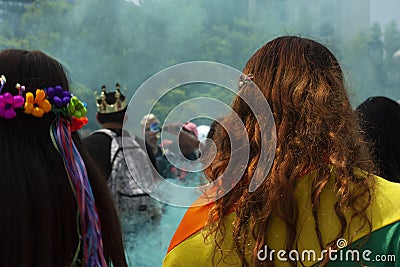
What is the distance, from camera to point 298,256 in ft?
3.05

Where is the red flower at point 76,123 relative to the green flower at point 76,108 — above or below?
below

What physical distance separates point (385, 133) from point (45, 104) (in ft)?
3.83

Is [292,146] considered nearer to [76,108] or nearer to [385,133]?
[76,108]

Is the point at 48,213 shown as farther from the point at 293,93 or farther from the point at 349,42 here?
the point at 349,42

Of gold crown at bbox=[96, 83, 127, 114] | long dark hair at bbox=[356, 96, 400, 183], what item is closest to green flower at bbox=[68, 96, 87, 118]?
long dark hair at bbox=[356, 96, 400, 183]

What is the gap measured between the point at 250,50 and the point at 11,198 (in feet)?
9.56

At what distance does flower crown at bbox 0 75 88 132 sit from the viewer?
875 mm

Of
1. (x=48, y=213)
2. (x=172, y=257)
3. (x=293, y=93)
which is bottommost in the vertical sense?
(x=172, y=257)

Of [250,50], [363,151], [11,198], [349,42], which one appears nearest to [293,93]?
[363,151]

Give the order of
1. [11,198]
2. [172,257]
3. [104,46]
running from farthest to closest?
[104,46]
[172,257]
[11,198]

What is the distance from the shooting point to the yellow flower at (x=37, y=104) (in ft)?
2.88

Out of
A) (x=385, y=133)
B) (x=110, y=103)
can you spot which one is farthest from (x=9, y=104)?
(x=110, y=103)

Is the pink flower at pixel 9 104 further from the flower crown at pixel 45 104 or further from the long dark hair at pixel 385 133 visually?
the long dark hair at pixel 385 133

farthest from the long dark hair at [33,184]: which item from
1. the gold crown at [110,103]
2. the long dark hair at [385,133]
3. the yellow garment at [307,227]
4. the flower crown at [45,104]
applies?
the gold crown at [110,103]
